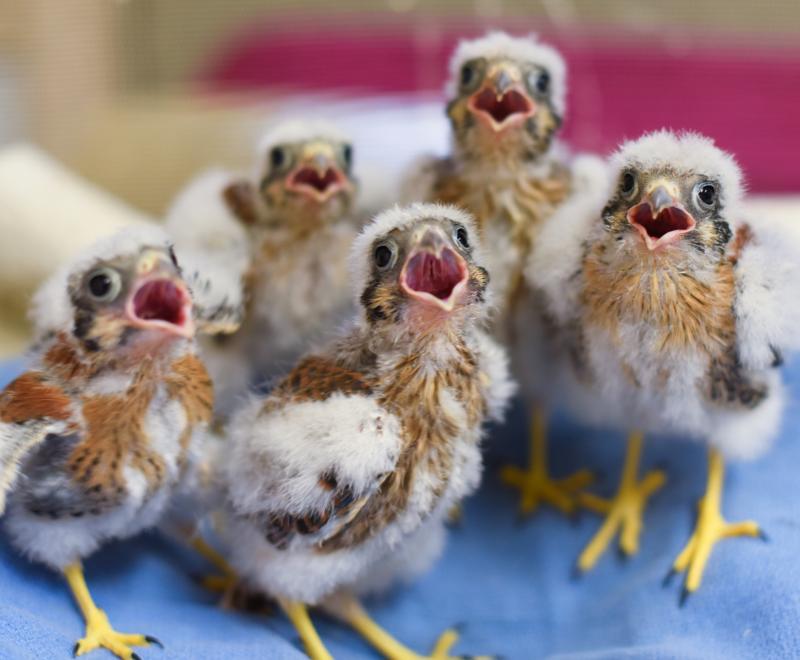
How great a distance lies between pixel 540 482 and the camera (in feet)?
4.18

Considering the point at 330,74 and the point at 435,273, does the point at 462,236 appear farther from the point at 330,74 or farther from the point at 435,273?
the point at 330,74

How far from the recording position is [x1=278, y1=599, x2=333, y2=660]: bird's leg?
93 cm

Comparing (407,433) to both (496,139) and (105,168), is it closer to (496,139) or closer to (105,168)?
(496,139)

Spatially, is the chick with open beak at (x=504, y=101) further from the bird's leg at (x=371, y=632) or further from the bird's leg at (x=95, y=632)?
the bird's leg at (x=95, y=632)

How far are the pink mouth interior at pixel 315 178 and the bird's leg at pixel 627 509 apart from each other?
0.50 meters

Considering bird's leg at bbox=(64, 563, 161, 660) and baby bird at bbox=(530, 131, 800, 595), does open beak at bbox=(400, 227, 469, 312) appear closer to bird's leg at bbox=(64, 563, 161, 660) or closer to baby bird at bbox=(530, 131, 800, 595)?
baby bird at bbox=(530, 131, 800, 595)

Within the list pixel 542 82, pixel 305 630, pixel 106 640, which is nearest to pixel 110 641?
pixel 106 640

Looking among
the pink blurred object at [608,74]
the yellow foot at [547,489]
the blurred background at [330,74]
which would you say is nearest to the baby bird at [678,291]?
the yellow foot at [547,489]

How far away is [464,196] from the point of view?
1090 millimetres

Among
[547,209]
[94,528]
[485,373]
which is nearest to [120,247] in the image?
[94,528]

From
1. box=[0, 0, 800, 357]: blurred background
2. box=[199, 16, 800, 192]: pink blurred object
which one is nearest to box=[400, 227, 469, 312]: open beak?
box=[0, 0, 800, 357]: blurred background

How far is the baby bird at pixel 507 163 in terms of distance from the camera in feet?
3.46

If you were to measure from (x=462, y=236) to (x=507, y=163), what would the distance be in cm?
25

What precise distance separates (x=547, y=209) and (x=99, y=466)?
59 centimetres
